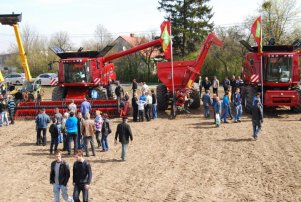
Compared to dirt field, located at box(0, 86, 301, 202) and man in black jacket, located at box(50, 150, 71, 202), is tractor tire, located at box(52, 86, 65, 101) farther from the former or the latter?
man in black jacket, located at box(50, 150, 71, 202)

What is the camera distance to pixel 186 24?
1779 inches

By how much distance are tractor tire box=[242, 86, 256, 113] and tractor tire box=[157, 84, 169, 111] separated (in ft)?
12.7

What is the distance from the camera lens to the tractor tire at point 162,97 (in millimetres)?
21172

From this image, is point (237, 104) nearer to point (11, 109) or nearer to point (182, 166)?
point (182, 166)

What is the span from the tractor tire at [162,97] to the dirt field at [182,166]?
11.5 ft

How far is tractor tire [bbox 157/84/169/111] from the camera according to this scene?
21.2 meters

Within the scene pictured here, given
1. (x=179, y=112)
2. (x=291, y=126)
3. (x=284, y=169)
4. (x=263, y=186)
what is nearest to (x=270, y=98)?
(x=291, y=126)

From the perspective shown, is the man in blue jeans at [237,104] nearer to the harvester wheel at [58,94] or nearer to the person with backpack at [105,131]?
the person with backpack at [105,131]

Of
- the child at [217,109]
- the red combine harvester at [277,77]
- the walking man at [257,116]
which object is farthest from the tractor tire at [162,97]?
the walking man at [257,116]

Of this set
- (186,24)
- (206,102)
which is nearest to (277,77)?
(206,102)

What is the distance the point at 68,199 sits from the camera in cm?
884

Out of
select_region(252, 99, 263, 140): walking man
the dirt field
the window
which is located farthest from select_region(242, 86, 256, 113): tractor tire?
select_region(252, 99, 263, 140): walking man

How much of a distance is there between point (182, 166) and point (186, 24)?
3477 cm

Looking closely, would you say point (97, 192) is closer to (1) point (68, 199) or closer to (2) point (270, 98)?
(1) point (68, 199)
